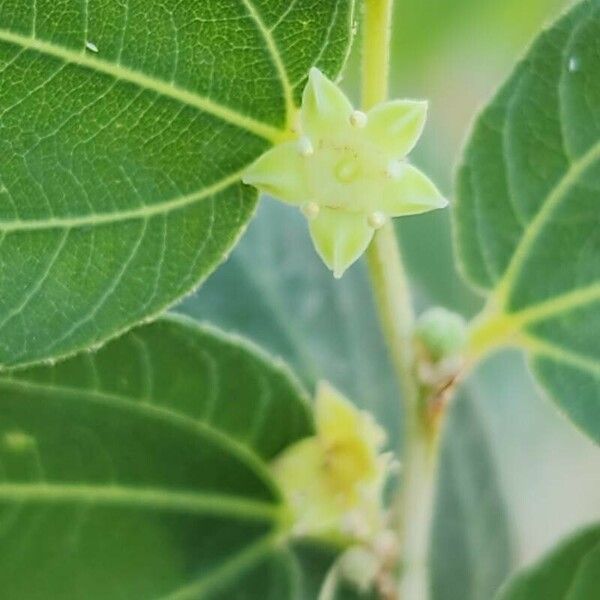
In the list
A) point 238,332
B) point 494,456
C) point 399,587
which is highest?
point 238,332

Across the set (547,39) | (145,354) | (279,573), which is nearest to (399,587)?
(279,573)

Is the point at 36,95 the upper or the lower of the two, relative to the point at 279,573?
upper

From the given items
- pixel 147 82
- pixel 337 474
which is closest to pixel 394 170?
pixel 147 82

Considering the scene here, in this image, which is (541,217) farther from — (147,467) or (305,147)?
(147,467)

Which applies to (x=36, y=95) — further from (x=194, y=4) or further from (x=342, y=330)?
(x=342, y=330)

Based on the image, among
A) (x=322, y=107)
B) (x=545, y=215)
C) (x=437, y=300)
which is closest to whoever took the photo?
(x=322, y=107)

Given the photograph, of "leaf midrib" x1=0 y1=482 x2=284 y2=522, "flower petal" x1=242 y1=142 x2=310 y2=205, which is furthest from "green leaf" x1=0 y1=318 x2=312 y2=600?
"flower petal" x1=242 y1=142 x2=310 y2=205
